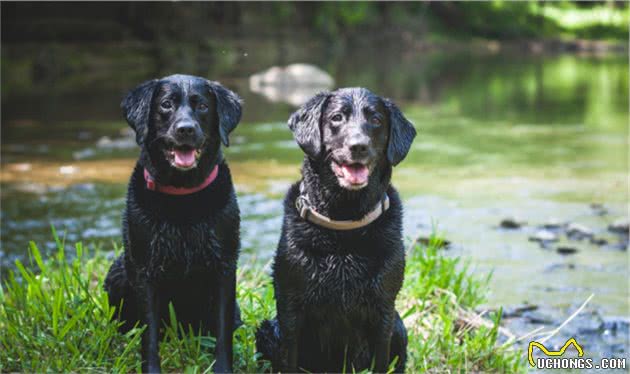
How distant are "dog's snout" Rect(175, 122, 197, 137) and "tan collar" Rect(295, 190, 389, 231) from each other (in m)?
0.66

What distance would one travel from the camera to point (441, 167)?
1364 cm

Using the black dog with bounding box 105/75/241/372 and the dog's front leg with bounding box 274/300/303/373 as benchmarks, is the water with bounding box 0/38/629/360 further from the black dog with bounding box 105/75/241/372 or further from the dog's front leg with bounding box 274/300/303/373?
the black dog with bounding box 105/75/241/372

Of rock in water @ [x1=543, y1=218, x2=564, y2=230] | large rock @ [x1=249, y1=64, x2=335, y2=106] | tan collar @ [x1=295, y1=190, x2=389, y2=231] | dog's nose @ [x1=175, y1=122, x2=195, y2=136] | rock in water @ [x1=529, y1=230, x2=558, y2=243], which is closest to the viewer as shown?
dog's nose @ [x1=175, y1=122, x2=195, y2=136]

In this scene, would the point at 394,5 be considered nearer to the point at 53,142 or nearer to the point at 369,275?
the point at 53,142

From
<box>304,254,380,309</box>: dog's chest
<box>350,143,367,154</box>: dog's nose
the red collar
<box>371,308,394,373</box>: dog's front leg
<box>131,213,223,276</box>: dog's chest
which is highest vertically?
<box>350,143,367,154</box>: dog's nose

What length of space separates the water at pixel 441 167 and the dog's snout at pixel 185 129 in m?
3.57

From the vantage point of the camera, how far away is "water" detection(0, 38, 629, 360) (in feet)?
27.8

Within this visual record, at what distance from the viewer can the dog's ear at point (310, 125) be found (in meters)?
4.32


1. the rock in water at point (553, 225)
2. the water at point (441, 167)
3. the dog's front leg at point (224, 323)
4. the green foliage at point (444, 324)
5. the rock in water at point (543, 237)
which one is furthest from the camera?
the rock in water at point (553, 225)

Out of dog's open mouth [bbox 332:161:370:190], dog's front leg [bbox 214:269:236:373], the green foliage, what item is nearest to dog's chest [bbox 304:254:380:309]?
dog's open mouth [bbox 332:161:370:190]

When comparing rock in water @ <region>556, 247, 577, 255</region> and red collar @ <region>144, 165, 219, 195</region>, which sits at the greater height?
red collar @ <region>144, 165, 219, 195</region>

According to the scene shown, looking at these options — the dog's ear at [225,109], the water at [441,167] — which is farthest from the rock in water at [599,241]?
the dog's ear at [225,109]

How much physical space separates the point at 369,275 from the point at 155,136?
1.32 m

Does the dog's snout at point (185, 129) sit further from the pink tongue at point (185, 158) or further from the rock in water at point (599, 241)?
the rock in water at point (599, 241)
